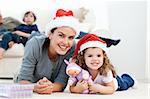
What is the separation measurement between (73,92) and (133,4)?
1.65 metres

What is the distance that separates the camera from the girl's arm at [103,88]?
1585 millimetres

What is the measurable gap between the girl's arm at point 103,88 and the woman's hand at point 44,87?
0.66 ft

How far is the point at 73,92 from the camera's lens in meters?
1.65

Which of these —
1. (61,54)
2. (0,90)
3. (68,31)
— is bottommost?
(0,90)

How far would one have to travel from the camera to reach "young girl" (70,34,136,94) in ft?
5.24

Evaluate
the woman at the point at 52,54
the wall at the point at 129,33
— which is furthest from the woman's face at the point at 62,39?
the wall at the point at 129,33

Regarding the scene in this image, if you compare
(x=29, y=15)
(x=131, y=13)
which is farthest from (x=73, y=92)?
(x=131, y=13)

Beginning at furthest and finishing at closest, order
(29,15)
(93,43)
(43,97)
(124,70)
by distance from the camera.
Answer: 1. (124,70)
2. (29,15)
3. (93,43)
4. (43,97)

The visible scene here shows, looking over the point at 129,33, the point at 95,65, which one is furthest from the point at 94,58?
the point at 129,33

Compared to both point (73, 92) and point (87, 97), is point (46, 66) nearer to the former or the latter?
point (73, 92)

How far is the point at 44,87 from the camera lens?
61.4 inches

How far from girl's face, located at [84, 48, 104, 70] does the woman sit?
10 cm

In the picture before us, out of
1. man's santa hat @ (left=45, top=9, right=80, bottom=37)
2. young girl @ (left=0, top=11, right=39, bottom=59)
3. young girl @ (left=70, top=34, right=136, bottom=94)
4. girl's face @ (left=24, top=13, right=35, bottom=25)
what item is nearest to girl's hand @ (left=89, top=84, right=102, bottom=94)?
young girl @ (left=70, top=34, right=136, bottom=94)

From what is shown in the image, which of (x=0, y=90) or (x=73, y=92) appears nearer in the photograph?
(x=0, y=90)
